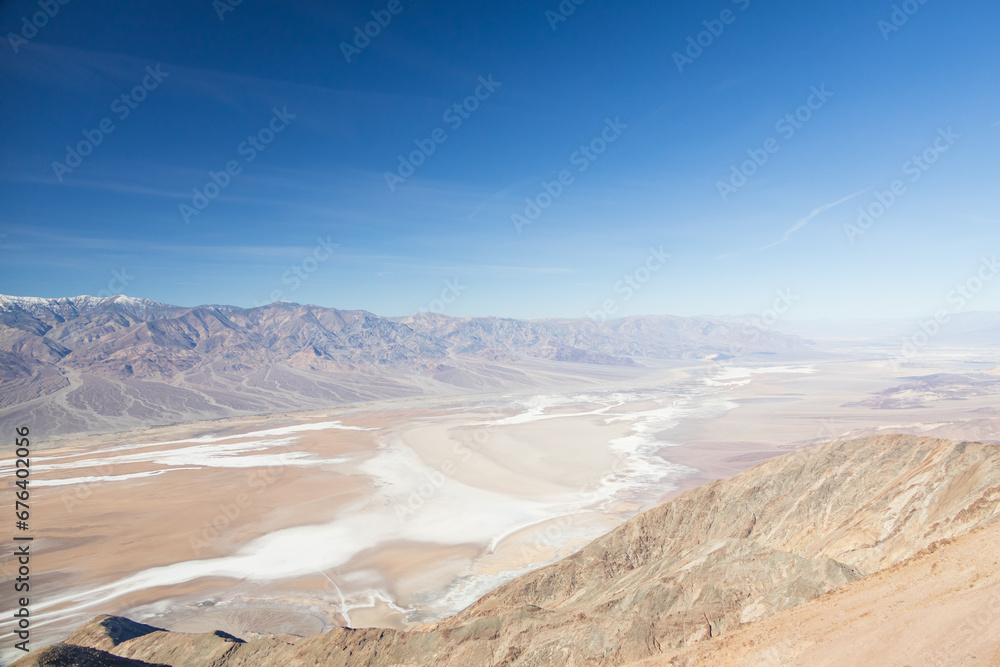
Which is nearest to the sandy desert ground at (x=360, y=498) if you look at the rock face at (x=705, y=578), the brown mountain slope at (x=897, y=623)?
the rock face at (x=705, y=578)

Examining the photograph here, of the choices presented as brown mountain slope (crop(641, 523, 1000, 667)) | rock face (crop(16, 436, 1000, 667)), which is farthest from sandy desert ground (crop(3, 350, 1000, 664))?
brown mountain slope (crop(641, 523, 1000, 667))

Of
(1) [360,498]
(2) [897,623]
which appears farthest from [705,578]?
(1) [360,498]

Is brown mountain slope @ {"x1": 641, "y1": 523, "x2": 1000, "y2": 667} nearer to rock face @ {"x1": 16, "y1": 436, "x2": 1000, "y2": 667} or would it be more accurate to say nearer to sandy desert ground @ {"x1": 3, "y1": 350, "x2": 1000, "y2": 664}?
rock face @ {"x1": 16, "y1": 436, "x2": 1000, "y2": 667}

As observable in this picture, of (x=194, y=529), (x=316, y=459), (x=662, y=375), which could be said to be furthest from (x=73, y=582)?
(x=662, y=375)

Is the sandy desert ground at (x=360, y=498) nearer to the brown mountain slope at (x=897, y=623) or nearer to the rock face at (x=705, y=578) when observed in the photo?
the rock face at (x=705, y=578)

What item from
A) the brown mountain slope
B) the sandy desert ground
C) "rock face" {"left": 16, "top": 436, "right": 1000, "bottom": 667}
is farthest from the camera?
the sandy desert ground

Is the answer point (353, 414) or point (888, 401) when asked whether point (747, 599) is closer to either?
point (353, 414)
